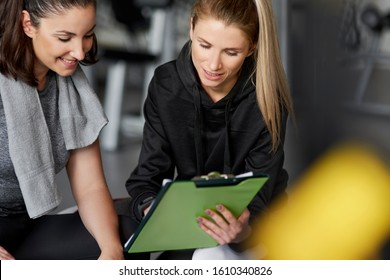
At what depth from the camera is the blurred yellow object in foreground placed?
1.95 m

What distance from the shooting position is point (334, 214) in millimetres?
2344

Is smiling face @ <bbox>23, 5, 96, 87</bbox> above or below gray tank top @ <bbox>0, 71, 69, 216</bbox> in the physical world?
above

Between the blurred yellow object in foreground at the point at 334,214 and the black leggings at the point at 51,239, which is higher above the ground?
the black leggings at the point at 51,239

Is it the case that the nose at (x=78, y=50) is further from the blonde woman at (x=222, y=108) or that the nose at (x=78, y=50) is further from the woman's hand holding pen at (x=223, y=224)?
the woman's hand holding pen at (x=223, y=224)

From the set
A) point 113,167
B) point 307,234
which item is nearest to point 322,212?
point 307,234

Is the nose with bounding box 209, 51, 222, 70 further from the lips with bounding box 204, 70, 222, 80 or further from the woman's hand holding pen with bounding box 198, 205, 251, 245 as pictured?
the woman's hand holding pen with bounding box 198, 205, 251, 245

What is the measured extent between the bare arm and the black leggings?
0.10 feet

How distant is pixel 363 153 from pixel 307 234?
1108 mm

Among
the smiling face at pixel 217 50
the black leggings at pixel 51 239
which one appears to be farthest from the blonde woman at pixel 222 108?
the black leggings at pixel 51 239

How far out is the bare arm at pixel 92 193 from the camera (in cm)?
150

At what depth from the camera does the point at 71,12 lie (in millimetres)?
1310

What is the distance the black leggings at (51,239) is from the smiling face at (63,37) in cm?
37

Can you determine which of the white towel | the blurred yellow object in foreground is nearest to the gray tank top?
the white towel

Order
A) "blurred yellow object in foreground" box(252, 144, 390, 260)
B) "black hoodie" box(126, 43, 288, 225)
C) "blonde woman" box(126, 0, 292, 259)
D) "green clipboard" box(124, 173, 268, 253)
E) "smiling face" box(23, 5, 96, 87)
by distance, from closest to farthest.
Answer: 1. "green clipboard" box(124, 173, 268, 253)
2. "smiling face" box(23, 5, 96, 87)
3. "blonde woman" box(126, 0, 292, 259)
4. "black hoodie" box(126, 43, 288, 225)
5. "blurred yellow object in foreground" box(252, 144, 390, 260)
